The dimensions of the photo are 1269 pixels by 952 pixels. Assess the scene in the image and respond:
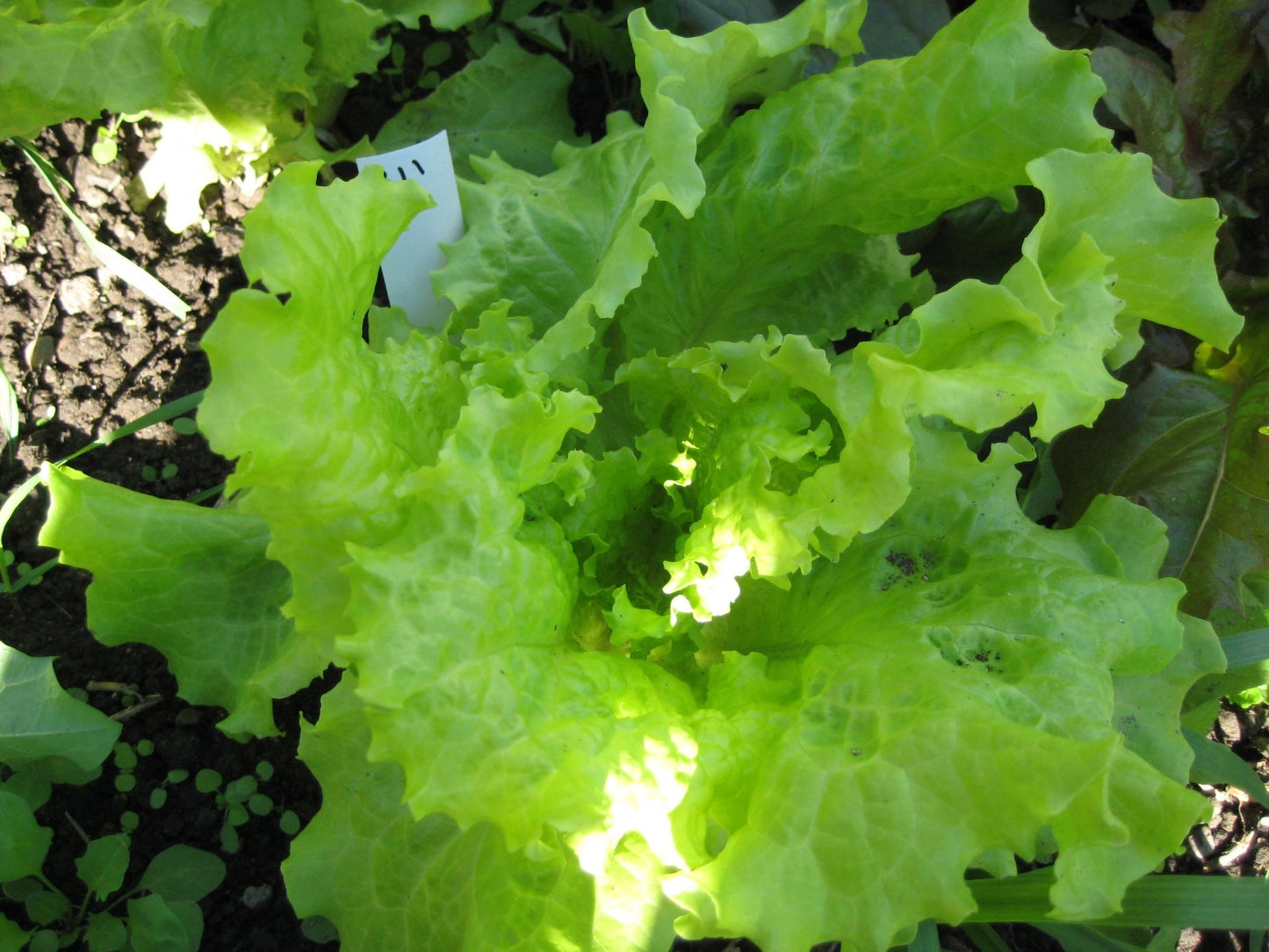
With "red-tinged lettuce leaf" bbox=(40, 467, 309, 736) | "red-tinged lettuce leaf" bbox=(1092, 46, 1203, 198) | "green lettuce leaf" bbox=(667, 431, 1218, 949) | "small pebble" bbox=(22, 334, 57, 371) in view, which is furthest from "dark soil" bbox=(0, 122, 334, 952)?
"red-tinged lettuce leaf" bbox=(1092, 46, 1203, 198)

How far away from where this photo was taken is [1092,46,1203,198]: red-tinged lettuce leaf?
1771 millimetres

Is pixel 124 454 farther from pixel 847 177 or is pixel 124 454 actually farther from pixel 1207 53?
pixel 1207 53

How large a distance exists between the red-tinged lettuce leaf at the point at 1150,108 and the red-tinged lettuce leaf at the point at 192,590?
64.8 inches

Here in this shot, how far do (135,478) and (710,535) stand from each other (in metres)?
1.35

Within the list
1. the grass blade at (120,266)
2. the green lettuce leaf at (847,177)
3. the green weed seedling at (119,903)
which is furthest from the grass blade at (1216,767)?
the grass blade at (120,266)

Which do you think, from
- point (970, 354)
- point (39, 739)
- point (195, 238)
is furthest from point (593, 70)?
point (39, 739)

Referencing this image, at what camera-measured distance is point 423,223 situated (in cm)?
176

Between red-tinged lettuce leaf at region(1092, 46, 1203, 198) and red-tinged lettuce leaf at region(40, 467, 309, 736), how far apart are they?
165cm

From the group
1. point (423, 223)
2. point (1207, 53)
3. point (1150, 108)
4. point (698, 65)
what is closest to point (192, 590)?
point (423, 223)

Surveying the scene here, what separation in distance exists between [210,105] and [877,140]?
4.55 feet

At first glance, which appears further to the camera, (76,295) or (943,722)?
(76,295)

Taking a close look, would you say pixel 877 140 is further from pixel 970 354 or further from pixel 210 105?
pixel 210 105

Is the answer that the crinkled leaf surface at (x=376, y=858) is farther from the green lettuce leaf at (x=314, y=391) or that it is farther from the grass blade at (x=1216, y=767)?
the grass blade at (x=1216, y=767)

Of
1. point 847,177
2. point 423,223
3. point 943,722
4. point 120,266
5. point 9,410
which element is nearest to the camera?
point 943,722
